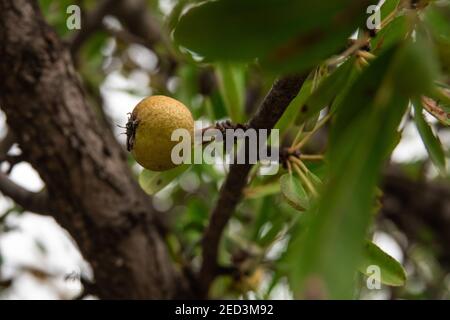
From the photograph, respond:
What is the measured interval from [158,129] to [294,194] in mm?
176

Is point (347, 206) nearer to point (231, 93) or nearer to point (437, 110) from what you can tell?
point (437, 110)

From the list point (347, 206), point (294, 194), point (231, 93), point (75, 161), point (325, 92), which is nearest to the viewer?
point (347, 206)

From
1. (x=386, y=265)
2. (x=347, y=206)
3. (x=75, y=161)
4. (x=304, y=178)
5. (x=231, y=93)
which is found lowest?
(x=347, y=206)

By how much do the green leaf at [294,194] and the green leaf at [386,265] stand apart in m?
0.11

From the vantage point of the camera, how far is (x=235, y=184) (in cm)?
90

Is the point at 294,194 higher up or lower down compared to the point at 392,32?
lower down

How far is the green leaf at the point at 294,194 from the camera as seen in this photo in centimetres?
68

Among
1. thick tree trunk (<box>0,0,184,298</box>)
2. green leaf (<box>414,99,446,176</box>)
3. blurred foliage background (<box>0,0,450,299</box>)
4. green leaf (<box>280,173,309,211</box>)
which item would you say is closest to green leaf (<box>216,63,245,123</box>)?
blurred foliage background (<box>0,0,450,299</box>)

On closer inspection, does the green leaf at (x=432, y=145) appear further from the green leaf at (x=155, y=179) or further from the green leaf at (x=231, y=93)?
the green leaf at (x=231, y=93)

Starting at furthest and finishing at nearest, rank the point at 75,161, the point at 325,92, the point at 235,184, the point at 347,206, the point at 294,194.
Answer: the point at 75,161, the point at 235,184, the point at 294,194, the point at 325,92, the point at 347,206

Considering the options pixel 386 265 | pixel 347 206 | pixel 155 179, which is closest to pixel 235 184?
pixel 155 179

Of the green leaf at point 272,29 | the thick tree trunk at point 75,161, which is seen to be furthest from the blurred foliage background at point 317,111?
the thick tree trunk at point 75,161

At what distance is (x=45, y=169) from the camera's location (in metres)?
1.04

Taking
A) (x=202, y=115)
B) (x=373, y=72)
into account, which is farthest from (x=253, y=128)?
(x=202, y=115)
